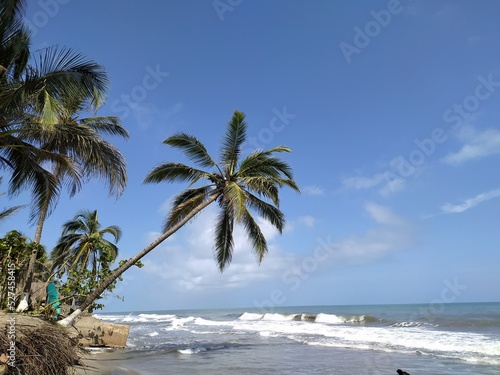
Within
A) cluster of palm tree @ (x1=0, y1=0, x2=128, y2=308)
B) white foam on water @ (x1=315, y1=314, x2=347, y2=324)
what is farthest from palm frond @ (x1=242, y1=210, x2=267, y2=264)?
white foam on water @ (x1=315, y1=314, x2=347, y2=324)

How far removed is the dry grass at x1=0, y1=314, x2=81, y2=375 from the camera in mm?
6238

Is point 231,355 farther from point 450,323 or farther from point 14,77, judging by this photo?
point 450,323

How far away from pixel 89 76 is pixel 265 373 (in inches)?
348

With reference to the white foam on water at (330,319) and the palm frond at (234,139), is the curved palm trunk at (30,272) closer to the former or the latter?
the palm frond at (234,139)

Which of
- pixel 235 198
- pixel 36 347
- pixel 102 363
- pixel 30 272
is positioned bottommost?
pixel 102 363

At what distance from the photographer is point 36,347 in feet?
21.5

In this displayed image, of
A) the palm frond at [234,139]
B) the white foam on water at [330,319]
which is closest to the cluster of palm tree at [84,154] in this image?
the palm frond at [234,139]

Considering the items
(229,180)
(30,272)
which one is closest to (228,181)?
(229,180)

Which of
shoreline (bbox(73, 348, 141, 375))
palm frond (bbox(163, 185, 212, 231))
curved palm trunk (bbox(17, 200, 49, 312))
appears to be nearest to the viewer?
curved palm trunk (bbox(17, 200, 49, 312))

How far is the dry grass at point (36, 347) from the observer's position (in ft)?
20.5

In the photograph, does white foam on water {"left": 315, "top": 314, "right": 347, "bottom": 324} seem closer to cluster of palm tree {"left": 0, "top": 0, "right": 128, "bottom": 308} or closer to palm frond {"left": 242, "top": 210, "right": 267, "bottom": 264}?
palm frond {"left": 242, "top": 210, "right": 267, "bottom": 264}

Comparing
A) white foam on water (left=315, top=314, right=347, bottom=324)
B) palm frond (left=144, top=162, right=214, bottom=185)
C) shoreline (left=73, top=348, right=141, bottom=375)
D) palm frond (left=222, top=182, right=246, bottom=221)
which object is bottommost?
shoreline (left=73, top=348, right=141, bottom=375)

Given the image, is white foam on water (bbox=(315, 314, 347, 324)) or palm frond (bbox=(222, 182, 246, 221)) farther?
white foam on water (bbox=(315, 314, 347, 324))

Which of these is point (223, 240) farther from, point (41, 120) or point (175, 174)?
point (41, 120)
